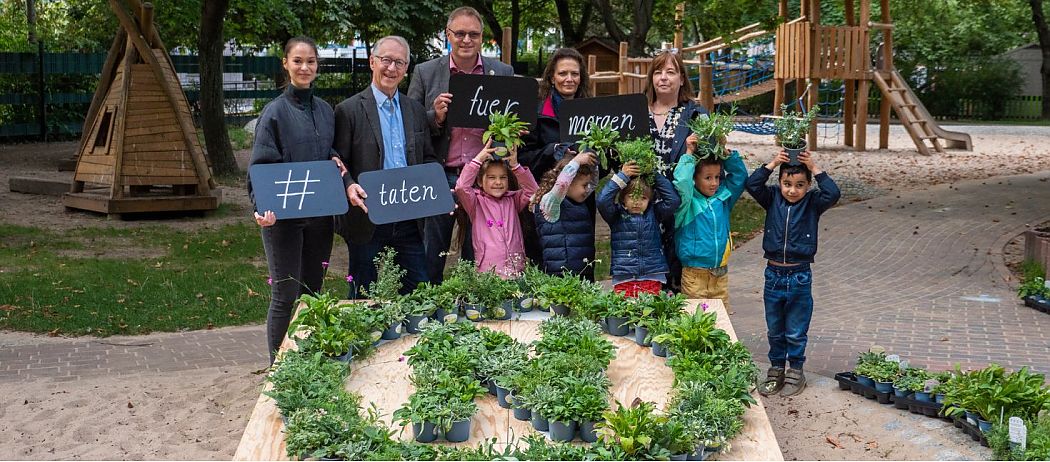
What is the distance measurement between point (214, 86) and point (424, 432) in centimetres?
1443

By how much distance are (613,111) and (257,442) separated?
9.35ft

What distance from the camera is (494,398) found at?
4.48 meters

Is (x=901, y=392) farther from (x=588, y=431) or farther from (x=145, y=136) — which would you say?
(x=145, y=136)

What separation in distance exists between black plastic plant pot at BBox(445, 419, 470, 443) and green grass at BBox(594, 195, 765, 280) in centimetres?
642

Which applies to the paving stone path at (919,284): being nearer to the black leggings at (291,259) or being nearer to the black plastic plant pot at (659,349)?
the black plastic plant pot at (659,349)

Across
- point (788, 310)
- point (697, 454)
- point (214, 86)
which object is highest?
point (214, 86)

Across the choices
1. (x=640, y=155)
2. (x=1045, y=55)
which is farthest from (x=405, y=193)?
(x=1045, y=55)

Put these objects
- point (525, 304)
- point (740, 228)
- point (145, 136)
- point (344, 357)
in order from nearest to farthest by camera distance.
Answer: point (344, 357) < point (525, 304) < point (740, 228) < point (145, 136)

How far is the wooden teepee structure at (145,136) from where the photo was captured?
1367 cm

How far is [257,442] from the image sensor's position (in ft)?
12.8

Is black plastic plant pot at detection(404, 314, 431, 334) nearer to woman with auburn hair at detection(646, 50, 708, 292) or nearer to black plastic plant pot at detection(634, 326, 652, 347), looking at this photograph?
black plastic plant pot at detection(634, 326, 652, 347)

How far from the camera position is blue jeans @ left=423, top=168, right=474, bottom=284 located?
6473mm

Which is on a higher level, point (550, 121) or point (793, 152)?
point (550, 121)

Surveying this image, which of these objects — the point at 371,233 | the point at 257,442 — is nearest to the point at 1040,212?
the point at 371,233
